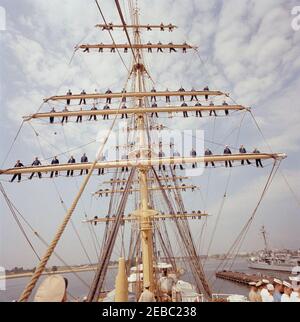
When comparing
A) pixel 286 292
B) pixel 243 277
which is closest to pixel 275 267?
pixel 243 277

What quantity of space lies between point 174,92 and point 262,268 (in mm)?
50138

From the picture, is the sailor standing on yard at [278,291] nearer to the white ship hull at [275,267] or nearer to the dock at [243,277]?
the dock at [243,277]

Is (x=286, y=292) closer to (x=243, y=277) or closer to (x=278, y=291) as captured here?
(x=278, y=291)

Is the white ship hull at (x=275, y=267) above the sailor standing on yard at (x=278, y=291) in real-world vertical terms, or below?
above

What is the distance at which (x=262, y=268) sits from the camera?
5188cm

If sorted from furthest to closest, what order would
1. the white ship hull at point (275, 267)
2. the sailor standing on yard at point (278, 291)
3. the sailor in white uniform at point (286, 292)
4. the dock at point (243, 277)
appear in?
the white ship hull at point (275, 267)
the dock at point (243, 277)
the sailor standing on yard at point (278, 291)
the sailor in white uniform at point (286, 292)

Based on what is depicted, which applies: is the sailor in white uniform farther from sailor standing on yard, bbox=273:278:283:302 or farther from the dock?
the dock

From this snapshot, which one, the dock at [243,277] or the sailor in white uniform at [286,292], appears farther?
the dock at [243,277]

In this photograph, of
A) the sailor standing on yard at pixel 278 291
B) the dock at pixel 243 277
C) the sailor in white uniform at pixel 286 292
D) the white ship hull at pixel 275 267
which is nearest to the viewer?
the sailor in white uniform at pixel 286 292

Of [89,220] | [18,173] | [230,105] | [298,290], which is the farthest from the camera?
[89,220]

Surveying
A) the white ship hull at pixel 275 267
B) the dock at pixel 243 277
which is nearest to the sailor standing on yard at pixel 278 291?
the dock at pixel 243 277

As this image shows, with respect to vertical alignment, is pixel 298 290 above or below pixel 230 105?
below

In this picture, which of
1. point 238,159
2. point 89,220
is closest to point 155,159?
point 238,159
